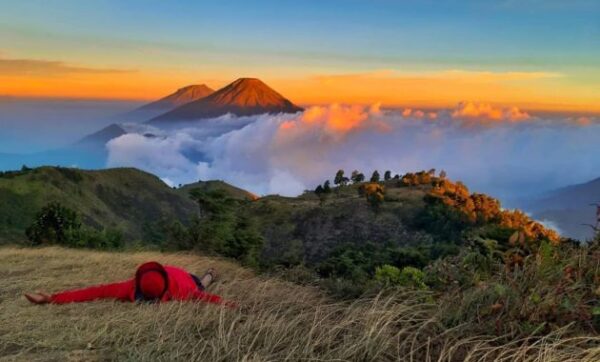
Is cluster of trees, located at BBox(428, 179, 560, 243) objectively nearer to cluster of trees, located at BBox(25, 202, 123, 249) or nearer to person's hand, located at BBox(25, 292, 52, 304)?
cluster of trees, located at BBox(25, 202, 123, 249)

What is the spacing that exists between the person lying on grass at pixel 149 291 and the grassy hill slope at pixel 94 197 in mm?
40504

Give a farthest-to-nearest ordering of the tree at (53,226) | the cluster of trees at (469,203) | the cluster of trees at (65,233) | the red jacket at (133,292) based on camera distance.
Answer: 1. the cluster of trees at (469,203)
2. the tree at (53,226)
3. the cluster of trees at (65,233)
4. the red jacket at (133,292)

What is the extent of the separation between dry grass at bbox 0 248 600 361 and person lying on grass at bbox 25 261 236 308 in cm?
16

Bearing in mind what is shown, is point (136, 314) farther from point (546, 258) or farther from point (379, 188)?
point (379, 188)

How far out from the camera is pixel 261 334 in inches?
143

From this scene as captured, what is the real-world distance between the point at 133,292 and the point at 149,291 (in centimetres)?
20

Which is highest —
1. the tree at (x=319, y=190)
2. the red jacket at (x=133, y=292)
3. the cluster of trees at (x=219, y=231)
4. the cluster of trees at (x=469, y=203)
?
the red jacket at (x=133, y=292)

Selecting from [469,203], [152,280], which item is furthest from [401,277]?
[469,203]

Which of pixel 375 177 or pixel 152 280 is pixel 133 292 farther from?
pixel 375 177

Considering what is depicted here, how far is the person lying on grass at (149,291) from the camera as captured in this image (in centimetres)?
497

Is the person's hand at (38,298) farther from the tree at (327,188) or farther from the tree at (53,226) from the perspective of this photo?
the tree at (327,188)

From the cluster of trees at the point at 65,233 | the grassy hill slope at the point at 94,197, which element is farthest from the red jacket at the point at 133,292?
the grassy hill slope at the point at 94,197

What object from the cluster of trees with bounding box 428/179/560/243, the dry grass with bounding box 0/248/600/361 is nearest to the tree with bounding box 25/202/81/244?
the dry grass with bounding box 0/248/600/361

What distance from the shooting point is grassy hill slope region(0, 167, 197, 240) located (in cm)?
5399
